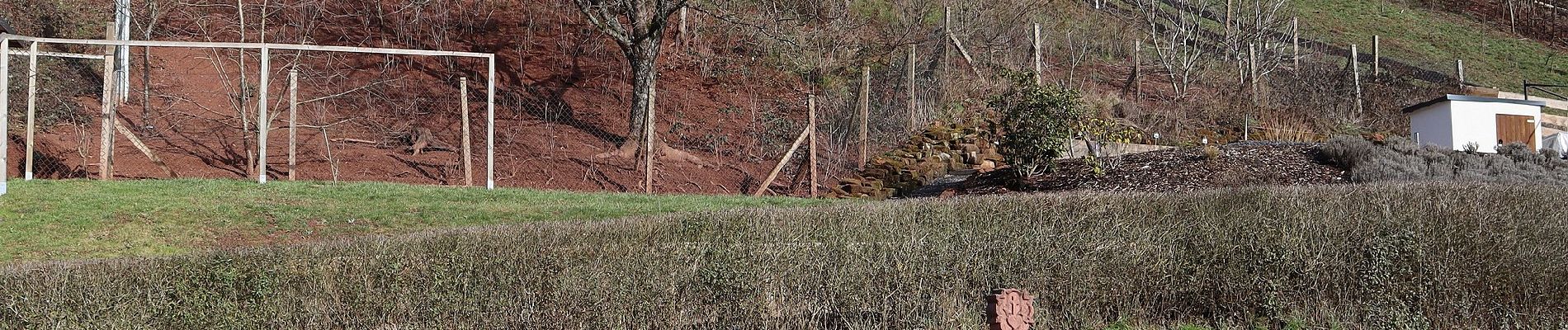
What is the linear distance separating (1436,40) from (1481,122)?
77.0 feet

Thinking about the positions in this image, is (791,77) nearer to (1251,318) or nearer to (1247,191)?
(1247,191)

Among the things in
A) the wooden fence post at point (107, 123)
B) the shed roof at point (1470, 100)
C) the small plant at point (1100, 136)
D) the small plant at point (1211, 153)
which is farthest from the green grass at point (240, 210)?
the shed roof at point (1470, 100)

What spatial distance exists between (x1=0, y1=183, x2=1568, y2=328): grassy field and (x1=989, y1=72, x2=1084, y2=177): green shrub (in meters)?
5.38

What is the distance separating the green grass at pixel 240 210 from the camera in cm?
898

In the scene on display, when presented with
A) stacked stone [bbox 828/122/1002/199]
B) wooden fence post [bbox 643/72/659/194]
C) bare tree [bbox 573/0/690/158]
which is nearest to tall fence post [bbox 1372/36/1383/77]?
stacked stone [bbox 828/122/1002/199]

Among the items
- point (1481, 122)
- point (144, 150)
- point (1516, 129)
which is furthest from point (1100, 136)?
point (144, 150)

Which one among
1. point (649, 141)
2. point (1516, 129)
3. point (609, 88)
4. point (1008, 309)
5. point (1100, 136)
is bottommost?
point (1008, 309)

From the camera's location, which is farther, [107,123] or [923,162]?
[923,162]

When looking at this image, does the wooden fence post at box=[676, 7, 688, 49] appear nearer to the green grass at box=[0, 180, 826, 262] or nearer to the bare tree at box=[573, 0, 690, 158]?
the bare tree at box=[573, 0, 690, 158]

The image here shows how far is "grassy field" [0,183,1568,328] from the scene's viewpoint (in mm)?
6297

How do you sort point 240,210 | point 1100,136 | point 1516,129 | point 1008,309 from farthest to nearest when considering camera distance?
point 1516,129
point 1100,136
point 240,210
point 1008,309

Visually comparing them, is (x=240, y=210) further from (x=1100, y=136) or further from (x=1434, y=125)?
(x=1434, y=125)

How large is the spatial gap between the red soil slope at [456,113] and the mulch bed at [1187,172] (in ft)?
12.5

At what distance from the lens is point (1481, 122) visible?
15.9 meters
